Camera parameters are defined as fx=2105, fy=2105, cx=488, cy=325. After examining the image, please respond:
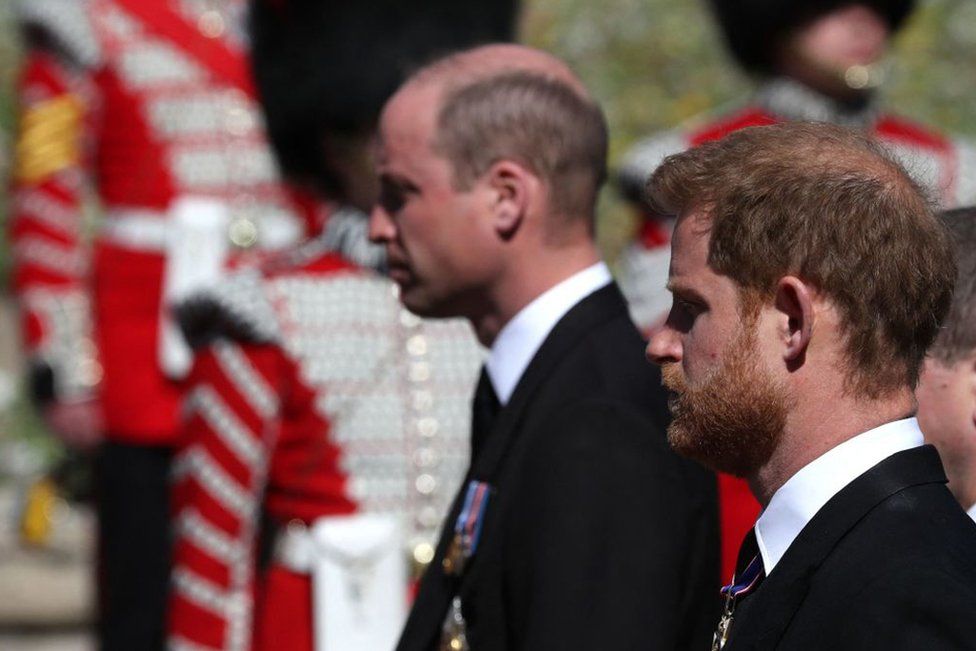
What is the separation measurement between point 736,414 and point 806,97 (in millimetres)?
2932

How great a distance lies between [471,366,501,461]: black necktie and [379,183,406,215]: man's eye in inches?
11.8

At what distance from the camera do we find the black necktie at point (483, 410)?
2.92 meters

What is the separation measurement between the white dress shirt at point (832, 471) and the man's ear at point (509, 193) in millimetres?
1061

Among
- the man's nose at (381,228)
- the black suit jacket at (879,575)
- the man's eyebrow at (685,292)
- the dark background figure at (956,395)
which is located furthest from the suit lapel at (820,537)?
the man's nose at (381,228)

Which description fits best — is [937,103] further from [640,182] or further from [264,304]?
[264,304]

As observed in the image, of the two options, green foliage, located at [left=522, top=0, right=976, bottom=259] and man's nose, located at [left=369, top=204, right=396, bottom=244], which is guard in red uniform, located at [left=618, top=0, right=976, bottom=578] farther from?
green foliage, located at [left=522, top=0, right=976, bottom=259]

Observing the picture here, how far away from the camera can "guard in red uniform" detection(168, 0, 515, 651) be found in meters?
3.63

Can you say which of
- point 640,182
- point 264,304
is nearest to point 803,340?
point 264,304

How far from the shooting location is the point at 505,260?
9.63 feet

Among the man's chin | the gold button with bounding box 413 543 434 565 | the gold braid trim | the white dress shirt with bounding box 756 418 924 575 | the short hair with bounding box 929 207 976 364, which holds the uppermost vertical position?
the gold braid trim

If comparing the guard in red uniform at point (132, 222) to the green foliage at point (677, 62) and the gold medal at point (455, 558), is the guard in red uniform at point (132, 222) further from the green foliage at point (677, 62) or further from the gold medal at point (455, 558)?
the green foliage at point (677, 62)

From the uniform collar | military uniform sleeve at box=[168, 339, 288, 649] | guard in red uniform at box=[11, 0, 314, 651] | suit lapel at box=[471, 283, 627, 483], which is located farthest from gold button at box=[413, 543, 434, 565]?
the uniform collar

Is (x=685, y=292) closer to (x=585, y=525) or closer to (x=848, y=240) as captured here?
(x=848, y=240)

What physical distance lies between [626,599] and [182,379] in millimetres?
2843
